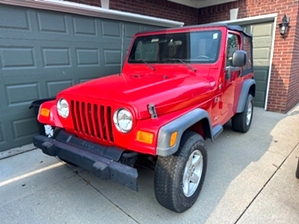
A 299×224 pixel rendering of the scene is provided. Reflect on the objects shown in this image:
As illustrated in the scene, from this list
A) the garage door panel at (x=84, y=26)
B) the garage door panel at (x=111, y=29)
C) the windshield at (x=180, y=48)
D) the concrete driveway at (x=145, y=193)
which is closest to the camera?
the concrete driveway at (x=145, y=193)

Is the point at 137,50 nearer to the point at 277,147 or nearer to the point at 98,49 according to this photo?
the point at 98,49

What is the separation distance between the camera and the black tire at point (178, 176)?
1.82 meters

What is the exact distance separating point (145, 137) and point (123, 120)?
0.25 metres

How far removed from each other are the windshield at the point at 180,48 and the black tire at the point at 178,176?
1.20 m

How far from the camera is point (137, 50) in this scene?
331 cm

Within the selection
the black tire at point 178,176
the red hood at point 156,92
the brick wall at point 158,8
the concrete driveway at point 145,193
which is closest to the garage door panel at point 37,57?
the brick wall at point 158,8

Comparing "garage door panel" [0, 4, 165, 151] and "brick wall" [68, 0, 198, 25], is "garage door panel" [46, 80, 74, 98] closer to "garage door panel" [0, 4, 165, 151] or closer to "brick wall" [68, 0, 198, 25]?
"garage door panel" [0, 4, 165, 151]

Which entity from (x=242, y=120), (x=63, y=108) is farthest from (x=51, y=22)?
(x=242, y=120)

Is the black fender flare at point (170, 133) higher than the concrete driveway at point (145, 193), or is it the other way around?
the black fender flare at point (170, 133)

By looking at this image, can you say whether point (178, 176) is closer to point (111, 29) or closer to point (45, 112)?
point (45, 112)

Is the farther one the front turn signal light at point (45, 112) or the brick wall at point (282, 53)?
the brick wall at point (282, 53)

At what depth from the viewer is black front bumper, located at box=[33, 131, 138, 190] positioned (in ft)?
5.52

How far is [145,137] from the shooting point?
1.68m

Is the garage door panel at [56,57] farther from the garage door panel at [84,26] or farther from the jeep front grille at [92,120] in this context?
the jeep front grille at [92,120]
